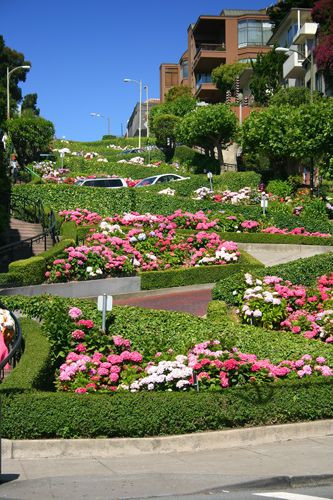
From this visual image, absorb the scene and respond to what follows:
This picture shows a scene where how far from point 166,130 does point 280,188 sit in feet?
99.4

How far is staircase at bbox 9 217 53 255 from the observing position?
90.5 ft

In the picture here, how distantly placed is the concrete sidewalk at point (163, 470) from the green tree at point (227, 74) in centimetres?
6265

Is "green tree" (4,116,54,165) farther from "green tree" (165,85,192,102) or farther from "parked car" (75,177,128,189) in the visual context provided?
"parked car" (75,177,128,189)

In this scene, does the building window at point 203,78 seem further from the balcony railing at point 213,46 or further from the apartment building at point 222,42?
the balcony railing at point 213,46

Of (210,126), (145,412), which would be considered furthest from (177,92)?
(145,412)

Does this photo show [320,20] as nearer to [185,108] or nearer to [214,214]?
[214,214]

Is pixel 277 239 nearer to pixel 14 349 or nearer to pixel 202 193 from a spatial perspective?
pixel 202 193

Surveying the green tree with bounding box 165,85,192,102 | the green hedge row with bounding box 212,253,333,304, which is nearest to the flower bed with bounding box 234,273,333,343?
the green hedge row with bounding box 212,253,333,304

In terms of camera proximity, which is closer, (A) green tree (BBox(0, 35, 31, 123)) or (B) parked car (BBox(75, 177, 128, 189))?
(B) parked car (BBox(75, 177, 128, 189))

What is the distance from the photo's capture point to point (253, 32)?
254 ft

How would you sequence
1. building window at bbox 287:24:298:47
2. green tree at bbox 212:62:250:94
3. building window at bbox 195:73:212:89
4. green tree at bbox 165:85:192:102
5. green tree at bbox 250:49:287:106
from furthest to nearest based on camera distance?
green tree at bbox 165:85:192:102
building window at bbox 195:73:212:89
green tree at bbox 212:62:250:94
green tree at bbox 250:49:287:106
building window at bbox 287:24:298:47

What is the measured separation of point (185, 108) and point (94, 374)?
6608cm

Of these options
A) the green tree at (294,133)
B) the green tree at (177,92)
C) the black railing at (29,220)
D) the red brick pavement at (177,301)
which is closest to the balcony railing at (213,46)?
the green tree at (177,92)

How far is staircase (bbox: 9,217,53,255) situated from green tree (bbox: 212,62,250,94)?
1699 inches
